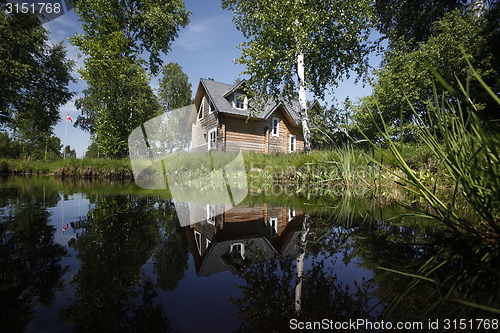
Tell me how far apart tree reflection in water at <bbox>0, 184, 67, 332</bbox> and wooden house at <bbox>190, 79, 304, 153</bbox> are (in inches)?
525

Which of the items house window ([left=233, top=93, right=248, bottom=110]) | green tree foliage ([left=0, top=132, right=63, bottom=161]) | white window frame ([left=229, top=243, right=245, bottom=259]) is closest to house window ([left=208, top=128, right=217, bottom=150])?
house window ([left=233, top=93, right=248, bottom=110])

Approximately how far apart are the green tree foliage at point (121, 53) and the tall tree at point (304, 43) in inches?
238

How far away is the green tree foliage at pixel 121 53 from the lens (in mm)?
11906

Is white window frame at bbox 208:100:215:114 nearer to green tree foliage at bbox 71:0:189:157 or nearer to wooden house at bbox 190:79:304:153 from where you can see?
wooden house at bbox 190:79:304:153

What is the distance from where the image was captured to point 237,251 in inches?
41.8

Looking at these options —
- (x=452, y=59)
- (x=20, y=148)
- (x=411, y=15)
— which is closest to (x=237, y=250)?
(x=452, y=59)

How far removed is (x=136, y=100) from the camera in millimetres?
13180

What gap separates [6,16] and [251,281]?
19.4 m

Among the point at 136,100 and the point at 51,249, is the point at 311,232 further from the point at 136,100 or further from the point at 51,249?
the point at 136,100

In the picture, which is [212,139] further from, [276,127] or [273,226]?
[273,226]

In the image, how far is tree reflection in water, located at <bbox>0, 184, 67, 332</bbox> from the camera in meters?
0.53

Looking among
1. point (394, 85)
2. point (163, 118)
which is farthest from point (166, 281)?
point (163, 118)

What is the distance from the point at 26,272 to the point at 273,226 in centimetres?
120

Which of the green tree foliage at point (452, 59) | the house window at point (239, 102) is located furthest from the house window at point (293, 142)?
the green tree foliage at point (452, 59)
